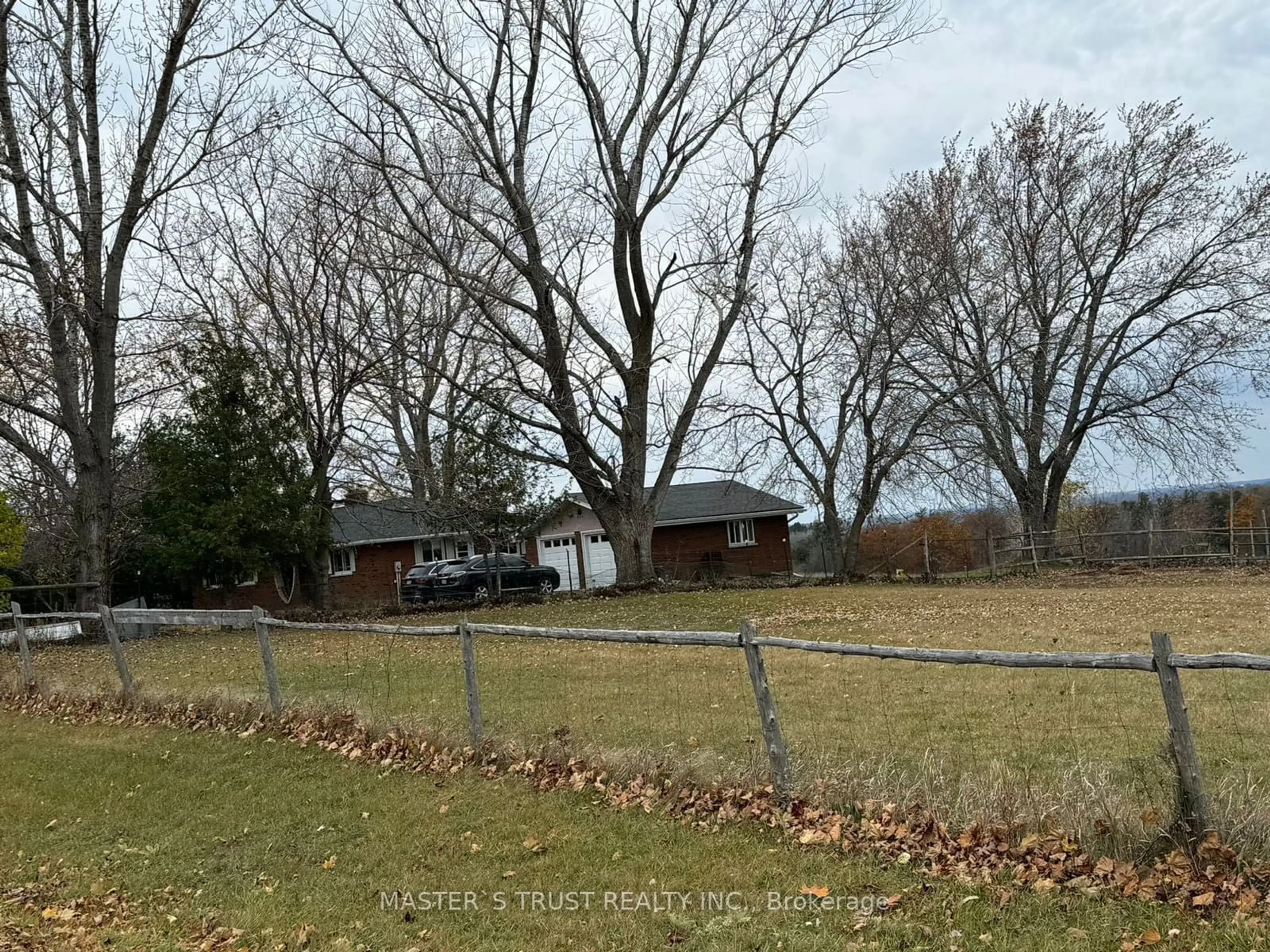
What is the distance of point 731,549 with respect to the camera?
38.4 metres

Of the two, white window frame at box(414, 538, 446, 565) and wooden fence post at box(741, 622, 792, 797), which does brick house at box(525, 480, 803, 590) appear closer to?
white window frame at box(414, 538, 446, 565)

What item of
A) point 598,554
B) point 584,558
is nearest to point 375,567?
point 584,558

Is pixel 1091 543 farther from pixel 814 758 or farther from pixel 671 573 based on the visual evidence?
pixel 814 758

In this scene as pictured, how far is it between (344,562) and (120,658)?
28.8 metres

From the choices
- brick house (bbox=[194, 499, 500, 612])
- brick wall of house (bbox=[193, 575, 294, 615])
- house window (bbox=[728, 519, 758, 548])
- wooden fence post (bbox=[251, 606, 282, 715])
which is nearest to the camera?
wooden fence post (bbox=[251, 606, 282, 715])

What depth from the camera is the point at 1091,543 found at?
3156 centimetres

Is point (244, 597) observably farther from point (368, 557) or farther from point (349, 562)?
point (368, 557)

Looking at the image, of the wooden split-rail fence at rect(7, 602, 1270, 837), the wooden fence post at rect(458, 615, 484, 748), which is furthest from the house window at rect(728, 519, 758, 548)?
the wooden fence post at rect(458, 615, 484, 748)

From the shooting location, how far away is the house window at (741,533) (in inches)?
1517

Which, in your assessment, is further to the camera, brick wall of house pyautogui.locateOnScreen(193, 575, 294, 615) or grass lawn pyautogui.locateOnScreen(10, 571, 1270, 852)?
brick wall of house pyautogui.locateOnScreen(193, 575, 294, 615)

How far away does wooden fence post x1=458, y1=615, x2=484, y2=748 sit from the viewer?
7.66 meters

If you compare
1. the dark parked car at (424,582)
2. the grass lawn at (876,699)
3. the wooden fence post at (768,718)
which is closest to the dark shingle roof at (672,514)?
the dark parked car at (424,582)

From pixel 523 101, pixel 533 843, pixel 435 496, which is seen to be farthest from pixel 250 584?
pixel 533 843

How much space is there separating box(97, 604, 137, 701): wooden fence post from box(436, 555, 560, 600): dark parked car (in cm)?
1727
